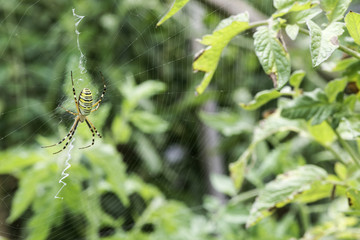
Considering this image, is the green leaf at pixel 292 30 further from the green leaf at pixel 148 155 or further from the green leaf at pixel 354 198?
the green leaf at pixel 148 155

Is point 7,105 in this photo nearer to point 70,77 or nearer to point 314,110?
point 70,77

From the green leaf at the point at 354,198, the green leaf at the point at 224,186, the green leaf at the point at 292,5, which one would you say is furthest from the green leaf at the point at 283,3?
the green leaf at the point at 224,186

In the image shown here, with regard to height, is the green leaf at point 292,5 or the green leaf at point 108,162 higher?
the green leaf at point 292,5

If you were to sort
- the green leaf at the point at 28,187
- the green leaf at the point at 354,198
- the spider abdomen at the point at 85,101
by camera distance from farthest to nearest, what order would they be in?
the spider abdomen at the point at 85,101 → the green leaf at the point at 28,187 → the green leaf at the point at 354,198

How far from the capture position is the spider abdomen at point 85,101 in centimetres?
160

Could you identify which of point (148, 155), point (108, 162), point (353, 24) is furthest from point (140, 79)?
point (353, 24)

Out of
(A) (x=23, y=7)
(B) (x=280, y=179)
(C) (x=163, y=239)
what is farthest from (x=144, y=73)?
(B) (x=280, y=179)

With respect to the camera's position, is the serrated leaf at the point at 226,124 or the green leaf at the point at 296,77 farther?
the serrated leaf at the point at 226,124

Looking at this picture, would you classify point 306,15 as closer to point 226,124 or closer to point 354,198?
point 354,198

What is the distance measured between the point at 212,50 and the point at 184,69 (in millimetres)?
2143

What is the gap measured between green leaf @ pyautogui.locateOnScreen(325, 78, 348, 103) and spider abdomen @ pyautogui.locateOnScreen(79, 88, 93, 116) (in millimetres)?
985

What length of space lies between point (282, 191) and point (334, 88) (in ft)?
0.79

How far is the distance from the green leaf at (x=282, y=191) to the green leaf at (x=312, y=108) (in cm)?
15

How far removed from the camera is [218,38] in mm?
750
